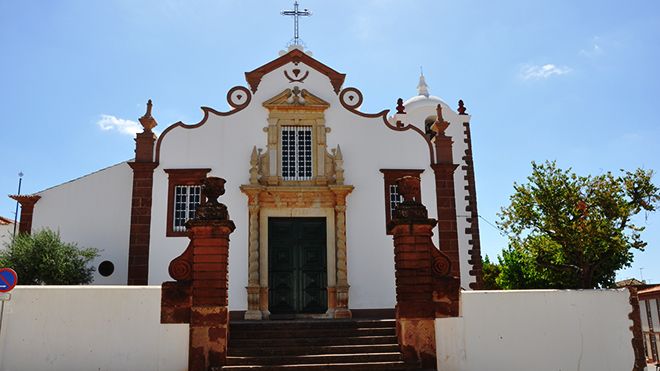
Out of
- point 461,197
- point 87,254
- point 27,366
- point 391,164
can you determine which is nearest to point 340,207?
point 391,164

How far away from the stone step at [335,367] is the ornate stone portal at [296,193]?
4248 millimetres

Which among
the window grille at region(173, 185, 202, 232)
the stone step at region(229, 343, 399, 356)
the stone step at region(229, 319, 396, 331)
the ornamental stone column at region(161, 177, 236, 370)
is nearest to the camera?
the ornamental stone column at region(161, 177, 236, 370)

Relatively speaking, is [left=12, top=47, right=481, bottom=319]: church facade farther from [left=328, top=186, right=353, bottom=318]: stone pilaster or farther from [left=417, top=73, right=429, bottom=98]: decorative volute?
[left=417, top=73, right=429, bottom=98]: decorative volute

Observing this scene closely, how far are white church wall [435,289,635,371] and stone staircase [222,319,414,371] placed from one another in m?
1.15

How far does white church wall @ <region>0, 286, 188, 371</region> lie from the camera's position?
32.8ft

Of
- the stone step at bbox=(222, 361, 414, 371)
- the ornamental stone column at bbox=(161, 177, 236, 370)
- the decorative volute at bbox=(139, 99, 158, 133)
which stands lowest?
the stone step at bbox=(222, 361, 414, 371)

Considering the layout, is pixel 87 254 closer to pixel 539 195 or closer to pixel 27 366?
pixel 27 366

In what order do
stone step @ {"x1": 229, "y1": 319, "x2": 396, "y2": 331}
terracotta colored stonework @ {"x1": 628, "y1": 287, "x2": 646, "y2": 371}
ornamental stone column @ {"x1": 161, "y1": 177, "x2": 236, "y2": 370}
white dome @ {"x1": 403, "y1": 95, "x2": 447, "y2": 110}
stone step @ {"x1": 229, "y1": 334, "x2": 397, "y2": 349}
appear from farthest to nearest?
1. white dome @ {"x1": 403, "y1": 95, "x2": 447, "y2": 110}
2. stone step @ {"x1": 229, "y1": 319, "x2": 396, "y2": 331}
3. stone step @ {"x1": 229, "y1": 334, "x2": 397, "y2": 349}
4. terracotta colored stonework @ {"x1": 628, "y1": 287, "x2": 646, "y2": 371}
5. ornamental stone column @ {"x1": 161, "y1": 177, "x2": 236, "y2": 370}

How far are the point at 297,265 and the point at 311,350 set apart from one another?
4529mm

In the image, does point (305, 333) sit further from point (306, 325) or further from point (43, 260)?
point (43, 260)

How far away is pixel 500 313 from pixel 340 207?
18.7 ft

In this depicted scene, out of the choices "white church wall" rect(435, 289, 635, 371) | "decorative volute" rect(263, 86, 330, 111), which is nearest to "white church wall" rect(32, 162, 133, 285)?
"decorative volute" rect(263, 86, 330, 111)

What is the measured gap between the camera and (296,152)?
52.4 ft

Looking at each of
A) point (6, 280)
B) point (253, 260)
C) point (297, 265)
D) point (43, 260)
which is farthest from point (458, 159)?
point (6, 280)
